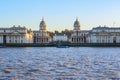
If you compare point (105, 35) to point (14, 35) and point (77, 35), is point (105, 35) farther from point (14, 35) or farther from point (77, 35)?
point (14, 35)

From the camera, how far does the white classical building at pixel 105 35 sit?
17262cm

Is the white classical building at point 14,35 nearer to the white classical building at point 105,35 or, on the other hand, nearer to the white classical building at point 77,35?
the white classical building at point 77,35

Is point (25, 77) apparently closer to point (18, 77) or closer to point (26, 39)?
point (18, 77)

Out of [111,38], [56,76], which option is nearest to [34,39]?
[111,38]

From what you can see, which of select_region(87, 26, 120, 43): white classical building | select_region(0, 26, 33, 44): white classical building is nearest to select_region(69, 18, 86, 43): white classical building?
select_region(87, 26, 120, 43): white classical building

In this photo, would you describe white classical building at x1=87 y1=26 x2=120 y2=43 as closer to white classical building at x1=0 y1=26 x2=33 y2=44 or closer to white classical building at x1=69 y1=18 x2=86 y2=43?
white classical building at x1=69 y1=18 x2=86 y2=43

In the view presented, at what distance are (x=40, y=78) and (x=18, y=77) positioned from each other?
65.5 inches

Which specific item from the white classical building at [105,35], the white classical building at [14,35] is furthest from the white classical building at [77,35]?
the white classical building at [14,35]

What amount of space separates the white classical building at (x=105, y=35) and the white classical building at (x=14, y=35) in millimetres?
33659

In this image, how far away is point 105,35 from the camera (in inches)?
6821

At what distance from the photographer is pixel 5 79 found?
24.0 meters

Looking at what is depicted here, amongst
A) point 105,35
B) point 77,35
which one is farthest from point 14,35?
point 105,35

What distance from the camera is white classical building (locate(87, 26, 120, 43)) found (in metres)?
173

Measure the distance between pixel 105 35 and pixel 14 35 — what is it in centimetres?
4550
